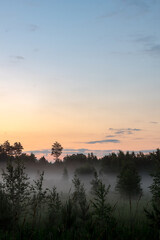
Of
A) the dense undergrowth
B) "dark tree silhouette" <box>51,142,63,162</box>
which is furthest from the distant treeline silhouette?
the dense undergrowth

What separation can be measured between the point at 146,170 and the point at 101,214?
218ft

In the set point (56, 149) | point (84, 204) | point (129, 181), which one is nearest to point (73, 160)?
point (56, 149)

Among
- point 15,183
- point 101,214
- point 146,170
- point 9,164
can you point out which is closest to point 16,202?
point 15,183

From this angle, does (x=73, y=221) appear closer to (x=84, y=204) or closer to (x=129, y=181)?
(x=84, y=204)

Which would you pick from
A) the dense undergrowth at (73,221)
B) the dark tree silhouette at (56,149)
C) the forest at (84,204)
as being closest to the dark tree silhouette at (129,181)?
the forest at (84,204)

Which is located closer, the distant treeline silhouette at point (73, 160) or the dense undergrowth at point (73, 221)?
the dense undergrowth at point (73, 221)

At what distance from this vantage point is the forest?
462 cm

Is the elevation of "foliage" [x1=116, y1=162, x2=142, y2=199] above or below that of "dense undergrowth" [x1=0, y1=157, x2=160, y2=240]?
below

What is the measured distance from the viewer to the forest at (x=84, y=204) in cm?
462

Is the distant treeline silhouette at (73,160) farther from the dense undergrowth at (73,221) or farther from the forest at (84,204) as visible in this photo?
the dense undergrowth at (73,221)

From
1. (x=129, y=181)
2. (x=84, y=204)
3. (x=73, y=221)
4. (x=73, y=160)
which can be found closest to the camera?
(x=73, y=221)

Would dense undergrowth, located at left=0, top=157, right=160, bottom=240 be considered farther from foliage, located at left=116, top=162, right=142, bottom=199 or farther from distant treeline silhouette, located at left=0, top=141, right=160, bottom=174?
distant treeline silhouette, located at left=0, top=141, right=160, bottom=174

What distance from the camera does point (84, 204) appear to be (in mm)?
15195

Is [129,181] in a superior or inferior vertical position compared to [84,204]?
inferior
